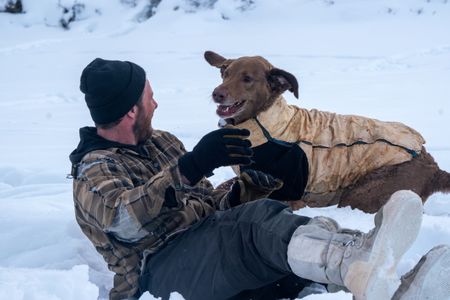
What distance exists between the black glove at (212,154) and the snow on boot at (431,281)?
807 mm

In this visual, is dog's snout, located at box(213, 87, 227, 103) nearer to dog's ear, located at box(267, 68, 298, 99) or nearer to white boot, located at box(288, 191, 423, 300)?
dog's ear, located at box(267, 68, 298, 99)

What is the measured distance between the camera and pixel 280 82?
3.97m

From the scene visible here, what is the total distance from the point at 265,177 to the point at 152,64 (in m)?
9.61

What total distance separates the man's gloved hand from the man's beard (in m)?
0.50

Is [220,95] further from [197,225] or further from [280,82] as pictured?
[197,225]

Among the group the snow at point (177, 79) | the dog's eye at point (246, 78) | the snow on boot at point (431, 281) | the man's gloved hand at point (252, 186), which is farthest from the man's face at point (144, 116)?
the snow on boot at point (431, 281)

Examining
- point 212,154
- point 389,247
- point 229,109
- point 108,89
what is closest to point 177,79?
point 229,109

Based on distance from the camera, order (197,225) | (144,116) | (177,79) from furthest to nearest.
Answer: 1. (177,79)
2. (144,116)
3. (197,225)

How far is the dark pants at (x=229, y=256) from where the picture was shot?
88.4 inches

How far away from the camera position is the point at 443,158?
5.18 metres

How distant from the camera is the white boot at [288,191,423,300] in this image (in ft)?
5.90

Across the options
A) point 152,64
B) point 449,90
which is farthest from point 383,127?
point 152,64

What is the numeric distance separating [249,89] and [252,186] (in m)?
1.18

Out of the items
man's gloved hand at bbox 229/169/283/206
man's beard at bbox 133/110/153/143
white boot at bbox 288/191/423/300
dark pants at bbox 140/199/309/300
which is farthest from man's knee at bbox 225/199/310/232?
man's beard at bbox 133/110/153/143
